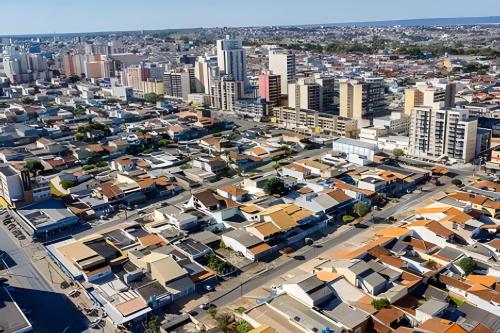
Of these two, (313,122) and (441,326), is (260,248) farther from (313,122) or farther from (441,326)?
(313,122)

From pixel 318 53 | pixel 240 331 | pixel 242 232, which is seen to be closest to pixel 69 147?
pixel 242 232

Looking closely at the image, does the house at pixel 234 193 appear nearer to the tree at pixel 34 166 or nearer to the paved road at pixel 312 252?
the paved road at pixel 312 252

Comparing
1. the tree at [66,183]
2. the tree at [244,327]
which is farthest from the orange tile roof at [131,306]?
the tree at [66,183]

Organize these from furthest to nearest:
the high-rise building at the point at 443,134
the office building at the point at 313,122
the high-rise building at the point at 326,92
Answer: the high-rise building at the point at 326,92, the office building at the point at 313,122, the high-rise building at the point at 443,134

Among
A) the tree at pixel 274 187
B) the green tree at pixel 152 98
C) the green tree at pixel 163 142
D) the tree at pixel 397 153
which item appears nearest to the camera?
the tree at pixel 274 187

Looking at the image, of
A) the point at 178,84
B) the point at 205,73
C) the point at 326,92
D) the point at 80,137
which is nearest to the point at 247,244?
the point at 80,137
